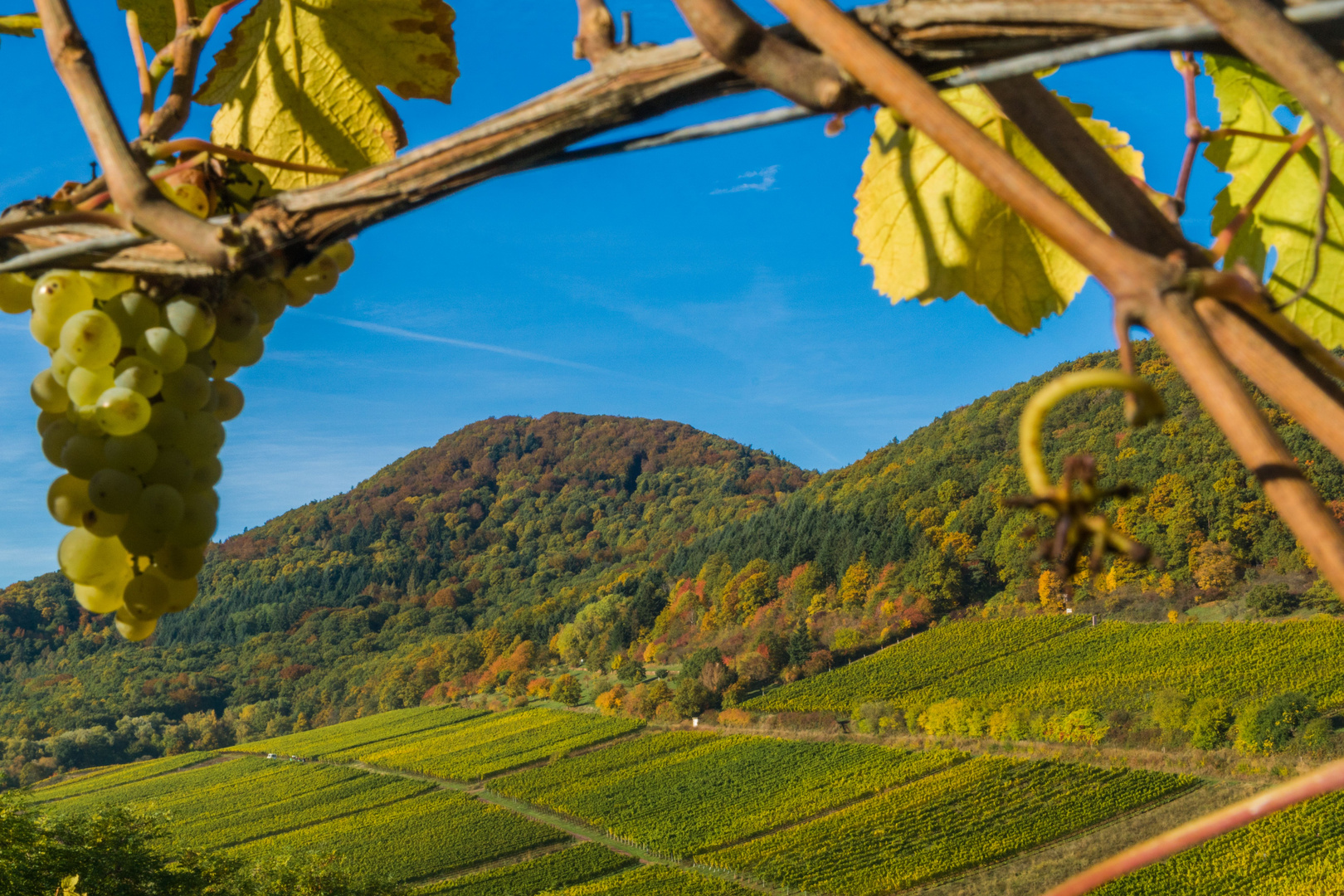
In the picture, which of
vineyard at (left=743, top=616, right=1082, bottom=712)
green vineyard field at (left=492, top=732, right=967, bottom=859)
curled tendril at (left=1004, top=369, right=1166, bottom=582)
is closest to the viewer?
curled tendril at (left=1004, top=369, right=1166, bottom=582)

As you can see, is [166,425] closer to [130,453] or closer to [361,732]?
[130,453]

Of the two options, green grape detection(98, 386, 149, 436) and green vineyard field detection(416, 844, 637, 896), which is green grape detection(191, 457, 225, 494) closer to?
green grape detection(98, 386, 149, 436)

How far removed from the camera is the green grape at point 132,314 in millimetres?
472

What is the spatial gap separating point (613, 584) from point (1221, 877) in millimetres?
34063

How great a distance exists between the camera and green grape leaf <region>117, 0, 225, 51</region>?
738 mm

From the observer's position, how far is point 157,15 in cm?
75

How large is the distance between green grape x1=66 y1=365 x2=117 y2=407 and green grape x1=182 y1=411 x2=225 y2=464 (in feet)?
0.15

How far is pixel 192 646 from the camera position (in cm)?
5097

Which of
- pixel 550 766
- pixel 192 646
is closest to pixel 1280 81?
pixel 550 766

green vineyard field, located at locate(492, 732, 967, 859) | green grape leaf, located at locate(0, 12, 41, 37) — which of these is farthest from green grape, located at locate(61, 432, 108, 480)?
green vineyard field, located at locate(492, 732, 967, 859)

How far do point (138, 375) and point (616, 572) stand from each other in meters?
51.0

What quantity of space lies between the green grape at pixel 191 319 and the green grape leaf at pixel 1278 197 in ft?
2.15

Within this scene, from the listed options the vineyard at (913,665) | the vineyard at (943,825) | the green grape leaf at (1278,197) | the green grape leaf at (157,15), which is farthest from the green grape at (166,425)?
the vineyard at (913,665)

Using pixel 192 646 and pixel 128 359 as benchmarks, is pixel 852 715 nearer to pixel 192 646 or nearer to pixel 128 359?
pixel 128 359
